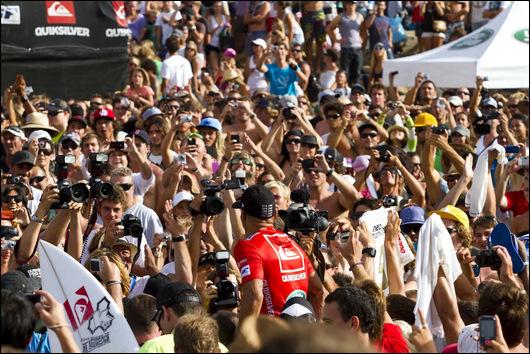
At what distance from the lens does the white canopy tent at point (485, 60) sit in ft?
52.7

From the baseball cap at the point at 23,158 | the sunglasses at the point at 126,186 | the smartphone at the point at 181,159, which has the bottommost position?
the baseball cap at the point at 23,158

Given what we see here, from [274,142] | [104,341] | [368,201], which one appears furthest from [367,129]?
[104,341]

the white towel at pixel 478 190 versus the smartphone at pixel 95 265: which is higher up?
the smartphone at pixel 95 265

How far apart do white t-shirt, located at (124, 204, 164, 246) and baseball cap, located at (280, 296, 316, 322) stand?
2.93m

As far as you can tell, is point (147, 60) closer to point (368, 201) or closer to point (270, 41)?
point (270, 41)

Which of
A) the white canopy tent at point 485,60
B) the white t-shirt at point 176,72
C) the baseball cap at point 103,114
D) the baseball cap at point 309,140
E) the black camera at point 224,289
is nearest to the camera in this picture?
the black camera at point 224,289

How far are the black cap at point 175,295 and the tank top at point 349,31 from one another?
13.2 meters

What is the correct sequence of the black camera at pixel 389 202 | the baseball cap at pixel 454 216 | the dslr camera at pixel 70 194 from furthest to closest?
the black camera at pixel 389 202 < the baseball cap at pixel 454 216 < the dslr camera at pixel 70 194

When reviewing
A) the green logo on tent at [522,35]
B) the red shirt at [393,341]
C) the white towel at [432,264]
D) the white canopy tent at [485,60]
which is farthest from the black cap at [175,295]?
the green logo on tent at [522,35]

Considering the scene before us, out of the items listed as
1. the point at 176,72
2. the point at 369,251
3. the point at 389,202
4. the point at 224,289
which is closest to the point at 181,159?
the point at 389,202

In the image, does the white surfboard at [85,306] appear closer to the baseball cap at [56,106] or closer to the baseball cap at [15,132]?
the baseball cap at [15,132]

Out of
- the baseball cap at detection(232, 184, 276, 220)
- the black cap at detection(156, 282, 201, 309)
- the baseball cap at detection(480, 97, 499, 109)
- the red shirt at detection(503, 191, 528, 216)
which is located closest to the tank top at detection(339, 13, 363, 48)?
the baseball cap at detection(480, 97, 499, 109)

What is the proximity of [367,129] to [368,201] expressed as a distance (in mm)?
2701

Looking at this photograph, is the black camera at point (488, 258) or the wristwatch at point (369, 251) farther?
the wristwatch at point (369, 251)
